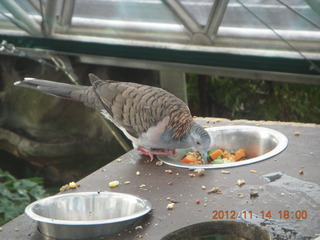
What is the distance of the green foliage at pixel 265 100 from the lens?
6871 millimetres

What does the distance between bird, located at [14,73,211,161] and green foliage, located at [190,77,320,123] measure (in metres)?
3.28

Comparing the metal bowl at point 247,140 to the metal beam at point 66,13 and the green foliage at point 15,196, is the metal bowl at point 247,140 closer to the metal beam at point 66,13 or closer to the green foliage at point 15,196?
the green foliage at point 15,196

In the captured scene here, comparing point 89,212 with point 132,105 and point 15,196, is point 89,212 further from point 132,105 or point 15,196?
point 15,196

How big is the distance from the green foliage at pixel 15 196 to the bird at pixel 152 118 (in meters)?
1.25

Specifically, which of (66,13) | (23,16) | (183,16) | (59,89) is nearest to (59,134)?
(23,16)

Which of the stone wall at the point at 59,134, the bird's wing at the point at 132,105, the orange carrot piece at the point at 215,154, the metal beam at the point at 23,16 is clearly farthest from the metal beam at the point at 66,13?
the orange carrot piece at the point at 215,154

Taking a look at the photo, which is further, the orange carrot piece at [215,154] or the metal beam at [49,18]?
the metal beam at [49,18]

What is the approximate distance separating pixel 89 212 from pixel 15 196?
2.11 metres

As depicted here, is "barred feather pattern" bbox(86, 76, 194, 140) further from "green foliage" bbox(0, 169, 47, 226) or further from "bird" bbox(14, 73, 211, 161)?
"green foliage" bbox(0, 169, 47, 226)

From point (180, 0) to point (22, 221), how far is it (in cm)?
256

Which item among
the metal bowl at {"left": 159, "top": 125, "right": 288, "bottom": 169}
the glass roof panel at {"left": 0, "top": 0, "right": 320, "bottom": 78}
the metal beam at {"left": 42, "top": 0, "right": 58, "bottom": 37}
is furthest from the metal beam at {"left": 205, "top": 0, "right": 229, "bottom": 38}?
the metal beam at {"left": 42, "top": 0, "right": 58, "bottom": 37}

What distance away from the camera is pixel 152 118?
12.4ft

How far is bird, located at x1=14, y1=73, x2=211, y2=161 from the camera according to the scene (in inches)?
146

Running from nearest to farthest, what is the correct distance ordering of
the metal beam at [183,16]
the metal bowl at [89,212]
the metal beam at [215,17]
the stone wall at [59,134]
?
the metal bowl at [89,212], the metal beam at [215,17], the metal beam at [183,16], the stone wall at [59,134]
